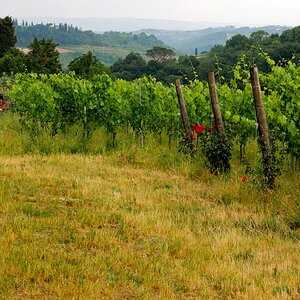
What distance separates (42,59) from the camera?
4891cm

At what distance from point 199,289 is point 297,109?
18.6 feet

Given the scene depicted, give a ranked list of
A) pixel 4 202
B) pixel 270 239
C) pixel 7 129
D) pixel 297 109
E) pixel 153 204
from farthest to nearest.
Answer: pixel 7 129, pixel 297 109, pixel 153 204, pixel 4 202, pixel 270 239

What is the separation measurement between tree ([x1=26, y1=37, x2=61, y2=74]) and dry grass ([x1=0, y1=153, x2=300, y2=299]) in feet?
131

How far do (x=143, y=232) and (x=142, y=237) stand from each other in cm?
15

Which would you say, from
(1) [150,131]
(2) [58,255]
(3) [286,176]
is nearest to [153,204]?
(2) [58,255]

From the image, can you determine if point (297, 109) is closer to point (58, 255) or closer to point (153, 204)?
point (153, 204)

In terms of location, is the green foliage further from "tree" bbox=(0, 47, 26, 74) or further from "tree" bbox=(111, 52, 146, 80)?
"tree" bbox=(111, 52, 146, 80)

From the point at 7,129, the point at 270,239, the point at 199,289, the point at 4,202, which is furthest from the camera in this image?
the point at 7,129

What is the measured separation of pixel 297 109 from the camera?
29.5 ft

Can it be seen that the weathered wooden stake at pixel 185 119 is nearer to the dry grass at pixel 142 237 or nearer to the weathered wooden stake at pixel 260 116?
the dry grass at pixel 142 237

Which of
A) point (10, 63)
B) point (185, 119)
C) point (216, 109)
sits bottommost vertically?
point (185, 119)

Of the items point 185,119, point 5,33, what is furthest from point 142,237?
point 5,33

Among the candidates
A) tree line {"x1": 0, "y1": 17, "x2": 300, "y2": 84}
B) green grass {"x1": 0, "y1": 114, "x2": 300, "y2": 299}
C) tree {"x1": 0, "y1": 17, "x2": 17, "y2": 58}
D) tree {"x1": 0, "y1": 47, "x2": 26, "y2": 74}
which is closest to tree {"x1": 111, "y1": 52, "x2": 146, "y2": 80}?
tree line {"x1": 0, "y1": 17, "x2": 300, "y2": 84}

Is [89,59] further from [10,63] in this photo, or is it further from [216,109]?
[216,109]
